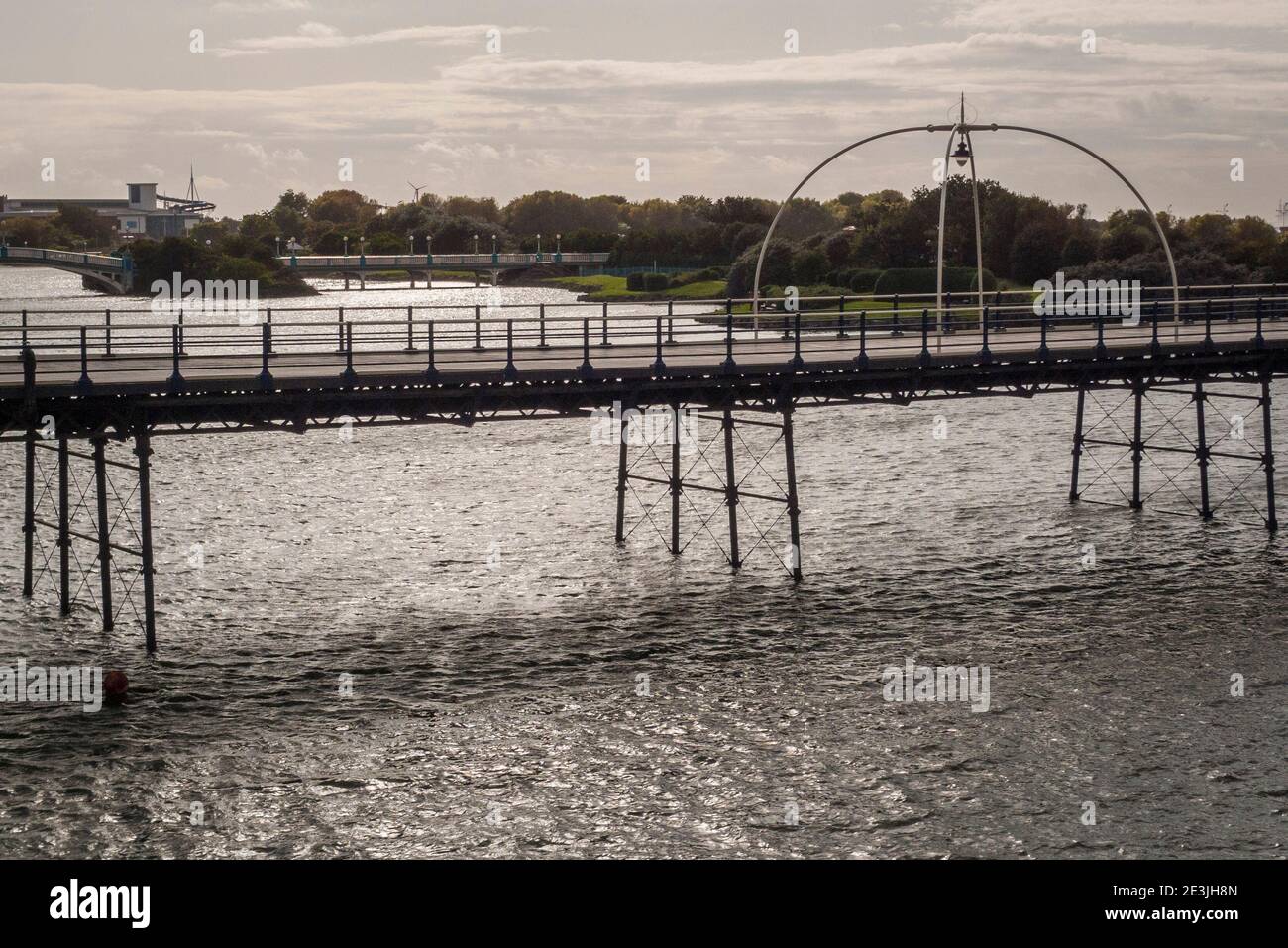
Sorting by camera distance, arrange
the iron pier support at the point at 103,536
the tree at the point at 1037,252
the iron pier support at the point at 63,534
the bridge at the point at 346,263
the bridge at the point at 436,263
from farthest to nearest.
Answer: the bridge at the point at 436,263 < the bridge at the point at 346,263 < the tree at the point at 1037,252 < the iron pier support at the point at 63,534 < the iron pier support at the point at 103,536

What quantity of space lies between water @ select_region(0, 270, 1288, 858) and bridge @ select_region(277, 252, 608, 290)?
302 feet

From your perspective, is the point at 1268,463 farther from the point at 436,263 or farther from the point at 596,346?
the point at 436,263

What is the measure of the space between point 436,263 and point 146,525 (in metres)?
116

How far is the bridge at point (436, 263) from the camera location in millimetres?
148500

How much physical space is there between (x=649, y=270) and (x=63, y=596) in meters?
110

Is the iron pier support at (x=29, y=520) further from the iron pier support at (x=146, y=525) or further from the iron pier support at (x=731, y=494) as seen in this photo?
the iron pier support at (x=731, y=494)

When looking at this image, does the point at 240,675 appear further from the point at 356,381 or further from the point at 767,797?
the point at 767,797

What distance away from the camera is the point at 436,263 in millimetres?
149375

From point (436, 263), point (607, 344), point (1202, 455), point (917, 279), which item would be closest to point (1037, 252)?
point (917, 279)

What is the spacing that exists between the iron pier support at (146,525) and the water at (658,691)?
0.65 m

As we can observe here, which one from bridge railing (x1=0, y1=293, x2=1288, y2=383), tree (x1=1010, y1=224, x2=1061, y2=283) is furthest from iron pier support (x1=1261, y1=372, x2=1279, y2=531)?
tree (x1=1010, y1=224, x2=1061, y2=283)

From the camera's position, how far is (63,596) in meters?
39.7

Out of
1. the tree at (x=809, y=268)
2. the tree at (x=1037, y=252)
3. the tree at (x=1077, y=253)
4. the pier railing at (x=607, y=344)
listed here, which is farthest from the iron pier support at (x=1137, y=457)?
the tree at (x=1037, y=252)
